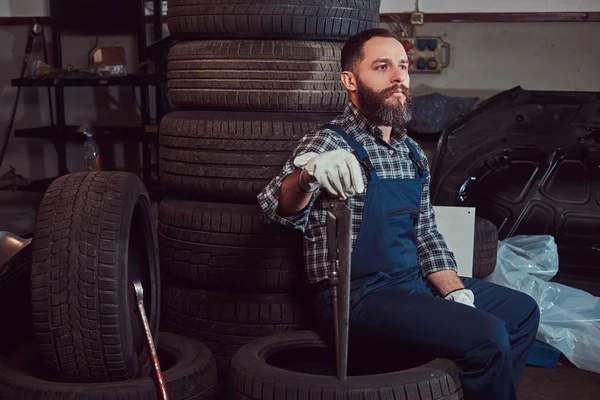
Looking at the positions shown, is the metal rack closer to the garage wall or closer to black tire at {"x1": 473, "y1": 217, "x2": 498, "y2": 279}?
the garage wall

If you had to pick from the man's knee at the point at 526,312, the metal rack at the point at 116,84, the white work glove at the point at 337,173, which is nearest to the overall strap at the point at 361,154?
the white work glove at the point at 337,173

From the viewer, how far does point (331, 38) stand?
2645mm

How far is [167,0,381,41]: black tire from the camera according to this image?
8.39 feet

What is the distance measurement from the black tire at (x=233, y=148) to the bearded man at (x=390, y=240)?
0.39 m

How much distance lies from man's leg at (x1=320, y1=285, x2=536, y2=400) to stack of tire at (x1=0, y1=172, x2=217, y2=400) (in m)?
0.51

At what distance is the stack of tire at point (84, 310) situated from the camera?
1.92 meters

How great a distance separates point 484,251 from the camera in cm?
→ 309

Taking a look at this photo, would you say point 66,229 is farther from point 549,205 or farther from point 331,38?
point 549,205

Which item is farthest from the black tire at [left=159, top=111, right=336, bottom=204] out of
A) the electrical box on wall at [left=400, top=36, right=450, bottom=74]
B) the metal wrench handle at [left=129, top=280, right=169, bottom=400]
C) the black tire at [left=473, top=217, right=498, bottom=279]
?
the electrical box on wall at [left=400, top=36, right=450, bottom=74]

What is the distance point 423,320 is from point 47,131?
3.71m

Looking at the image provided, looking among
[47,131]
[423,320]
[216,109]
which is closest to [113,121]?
[47,131]

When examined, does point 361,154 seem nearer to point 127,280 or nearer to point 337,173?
point 337,173

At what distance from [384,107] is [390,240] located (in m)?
0.37

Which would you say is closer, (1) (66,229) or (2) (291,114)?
(1) (66,229)
